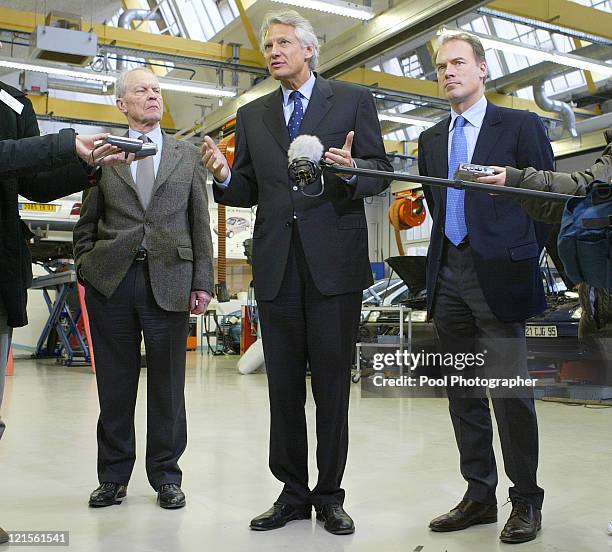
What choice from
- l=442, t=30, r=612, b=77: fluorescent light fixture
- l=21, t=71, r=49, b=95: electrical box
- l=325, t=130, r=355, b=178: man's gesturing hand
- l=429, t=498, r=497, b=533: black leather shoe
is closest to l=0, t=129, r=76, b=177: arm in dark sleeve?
l=325, t=130, r=355, b=178: man's gesturing hand

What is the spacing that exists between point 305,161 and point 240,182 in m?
0.56

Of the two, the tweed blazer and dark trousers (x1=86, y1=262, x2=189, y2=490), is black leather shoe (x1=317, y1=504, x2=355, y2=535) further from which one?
the tweed blazer

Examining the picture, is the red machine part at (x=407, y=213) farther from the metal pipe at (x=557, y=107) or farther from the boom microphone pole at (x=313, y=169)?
the boom microphone pole at (x=313, y=169)

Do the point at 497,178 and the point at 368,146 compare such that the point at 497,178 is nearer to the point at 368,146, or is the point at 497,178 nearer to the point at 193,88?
the point at 368,146

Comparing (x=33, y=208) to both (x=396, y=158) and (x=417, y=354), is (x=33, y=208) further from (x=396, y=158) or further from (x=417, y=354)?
(x=396, y=158)

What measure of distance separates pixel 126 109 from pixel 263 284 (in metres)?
0.88

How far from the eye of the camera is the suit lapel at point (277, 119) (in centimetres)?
249

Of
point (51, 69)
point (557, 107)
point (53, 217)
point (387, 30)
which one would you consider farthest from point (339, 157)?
point (557, 107)

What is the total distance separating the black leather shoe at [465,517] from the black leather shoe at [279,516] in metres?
0.41

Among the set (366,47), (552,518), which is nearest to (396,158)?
(366,47)

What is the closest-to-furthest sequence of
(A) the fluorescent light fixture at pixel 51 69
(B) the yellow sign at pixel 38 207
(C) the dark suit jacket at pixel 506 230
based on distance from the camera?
(C) the dark suit jacket at pixel 506 230
(B) the yellow sign at pixel 38 207
(A) the fluorescent light fixture at pixel 51 69

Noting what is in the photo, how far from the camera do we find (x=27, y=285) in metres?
2.17

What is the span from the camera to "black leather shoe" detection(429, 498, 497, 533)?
2.34 m

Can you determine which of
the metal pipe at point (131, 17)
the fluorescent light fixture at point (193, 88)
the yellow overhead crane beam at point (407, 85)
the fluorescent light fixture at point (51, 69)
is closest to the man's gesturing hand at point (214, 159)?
the fluorescent light fixture at point (51, 69)
